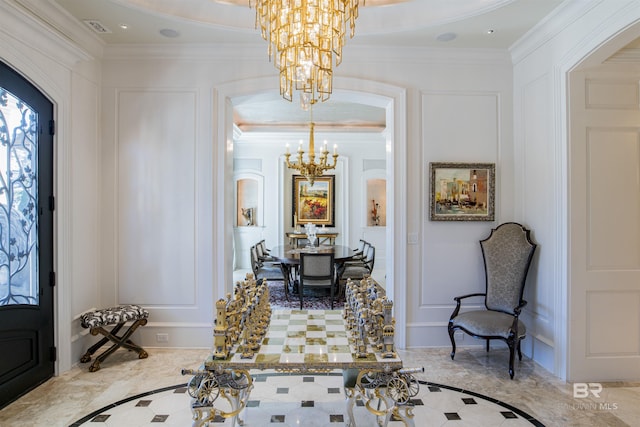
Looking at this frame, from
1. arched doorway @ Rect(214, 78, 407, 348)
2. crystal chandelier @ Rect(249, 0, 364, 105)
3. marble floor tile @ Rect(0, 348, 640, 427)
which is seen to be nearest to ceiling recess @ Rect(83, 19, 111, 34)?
arched doorway @ Rect(214, 78, 407, 348)

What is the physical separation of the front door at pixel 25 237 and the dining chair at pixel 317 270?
10.0 feet

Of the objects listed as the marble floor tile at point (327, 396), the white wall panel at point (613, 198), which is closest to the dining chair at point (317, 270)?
the marble floor tile at point (327, 396)

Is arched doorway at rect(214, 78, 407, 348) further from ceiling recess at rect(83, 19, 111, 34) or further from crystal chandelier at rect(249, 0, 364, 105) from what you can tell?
crystal chandelier at rect(249, 0, 364, 105)

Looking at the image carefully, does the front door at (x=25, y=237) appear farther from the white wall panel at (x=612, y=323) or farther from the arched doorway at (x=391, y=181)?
→ the white wall panel at (x=612, y=323)

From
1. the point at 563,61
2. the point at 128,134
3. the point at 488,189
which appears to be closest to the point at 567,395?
the point at 488,189

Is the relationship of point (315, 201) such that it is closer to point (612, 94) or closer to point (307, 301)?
point (307, 301)

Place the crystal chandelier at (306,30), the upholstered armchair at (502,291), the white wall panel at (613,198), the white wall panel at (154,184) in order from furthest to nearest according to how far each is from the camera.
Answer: the white wall panel at (154,184)
the upholstered armchair at (502,291)
the white wall panel at (613,198)
the crystal chandelier at (306,30)

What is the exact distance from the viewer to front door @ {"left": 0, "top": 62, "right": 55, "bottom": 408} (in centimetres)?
304

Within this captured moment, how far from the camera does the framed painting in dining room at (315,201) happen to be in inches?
376

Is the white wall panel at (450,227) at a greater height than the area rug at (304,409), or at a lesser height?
greater

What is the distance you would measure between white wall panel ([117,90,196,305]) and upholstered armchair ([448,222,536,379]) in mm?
2876

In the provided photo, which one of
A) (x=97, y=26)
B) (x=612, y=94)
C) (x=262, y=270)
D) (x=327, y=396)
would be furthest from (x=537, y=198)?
(x=97, y=26)

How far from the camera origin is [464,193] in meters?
4.33

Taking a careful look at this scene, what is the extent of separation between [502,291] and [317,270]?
257 cm
